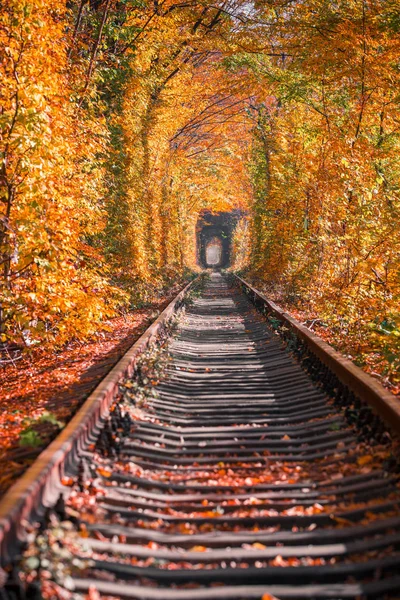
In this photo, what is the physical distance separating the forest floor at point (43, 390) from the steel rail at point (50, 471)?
241 mm

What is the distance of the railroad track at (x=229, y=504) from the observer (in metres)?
2.85

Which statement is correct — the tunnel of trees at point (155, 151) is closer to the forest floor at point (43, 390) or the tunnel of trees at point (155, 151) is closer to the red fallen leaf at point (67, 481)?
the forest floor at point (43, 390)

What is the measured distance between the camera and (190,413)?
6109 millimetres

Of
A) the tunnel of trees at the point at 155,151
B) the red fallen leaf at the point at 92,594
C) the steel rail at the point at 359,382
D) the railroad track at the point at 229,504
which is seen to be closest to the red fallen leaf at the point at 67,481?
the railroad track at the point at 229,504

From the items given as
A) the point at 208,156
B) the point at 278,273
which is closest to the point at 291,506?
the point at 278,273

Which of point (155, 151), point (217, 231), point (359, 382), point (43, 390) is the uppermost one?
point (155, 151)

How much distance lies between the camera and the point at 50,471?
3.38m

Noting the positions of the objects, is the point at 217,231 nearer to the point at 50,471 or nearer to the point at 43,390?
the point at 43,390

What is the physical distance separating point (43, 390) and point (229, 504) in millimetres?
3992

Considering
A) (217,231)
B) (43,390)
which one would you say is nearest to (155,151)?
(43,390)

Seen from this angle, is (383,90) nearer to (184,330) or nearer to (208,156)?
(184,330)

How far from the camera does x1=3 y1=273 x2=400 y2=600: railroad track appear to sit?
2846 millimetres

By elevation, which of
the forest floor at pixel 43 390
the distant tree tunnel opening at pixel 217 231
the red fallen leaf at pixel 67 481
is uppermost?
the distant tree tunnel opening at pixel 217 231

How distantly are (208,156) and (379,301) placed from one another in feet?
98.5
